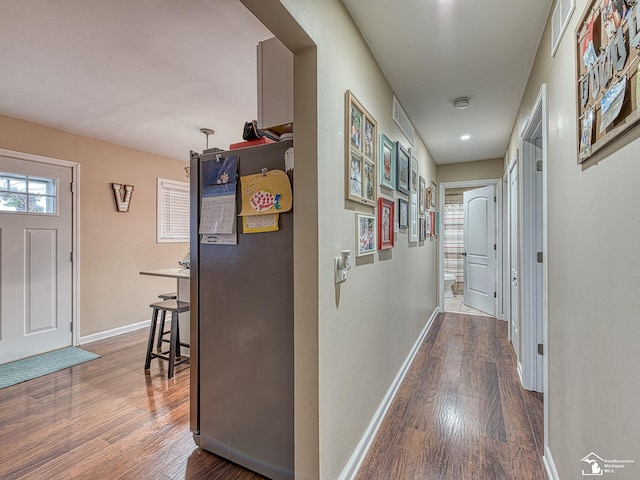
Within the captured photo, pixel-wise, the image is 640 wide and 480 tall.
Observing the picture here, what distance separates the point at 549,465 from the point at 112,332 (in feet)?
14.6

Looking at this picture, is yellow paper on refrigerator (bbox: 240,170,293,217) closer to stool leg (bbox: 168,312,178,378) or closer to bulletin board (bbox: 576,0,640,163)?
bulletin board (bbox: 576,0,640,163)

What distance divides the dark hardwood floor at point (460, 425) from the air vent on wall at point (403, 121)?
2.16 m

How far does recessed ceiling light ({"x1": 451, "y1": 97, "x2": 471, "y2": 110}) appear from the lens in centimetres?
265

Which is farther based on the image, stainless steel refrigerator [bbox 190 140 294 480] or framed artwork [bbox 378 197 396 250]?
framed artwork [bbox 378 197 396 250]

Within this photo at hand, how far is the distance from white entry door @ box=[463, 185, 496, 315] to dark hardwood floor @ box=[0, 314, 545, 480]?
195 centimetres

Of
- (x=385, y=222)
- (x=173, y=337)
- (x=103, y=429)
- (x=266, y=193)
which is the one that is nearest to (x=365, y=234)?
(x=385, y=222)

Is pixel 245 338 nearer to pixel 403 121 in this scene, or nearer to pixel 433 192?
pixel 403 121

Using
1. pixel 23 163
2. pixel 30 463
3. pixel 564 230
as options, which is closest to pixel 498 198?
pixel 564 230

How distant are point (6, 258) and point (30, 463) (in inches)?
88.5

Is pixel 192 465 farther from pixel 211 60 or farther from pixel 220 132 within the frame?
pixel 220 132

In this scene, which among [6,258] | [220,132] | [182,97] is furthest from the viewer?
[220,132]

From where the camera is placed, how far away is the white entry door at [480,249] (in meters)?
4.72

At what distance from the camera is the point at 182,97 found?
8.79 feet

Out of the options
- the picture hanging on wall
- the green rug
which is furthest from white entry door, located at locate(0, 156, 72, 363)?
the picture hanging on wall
